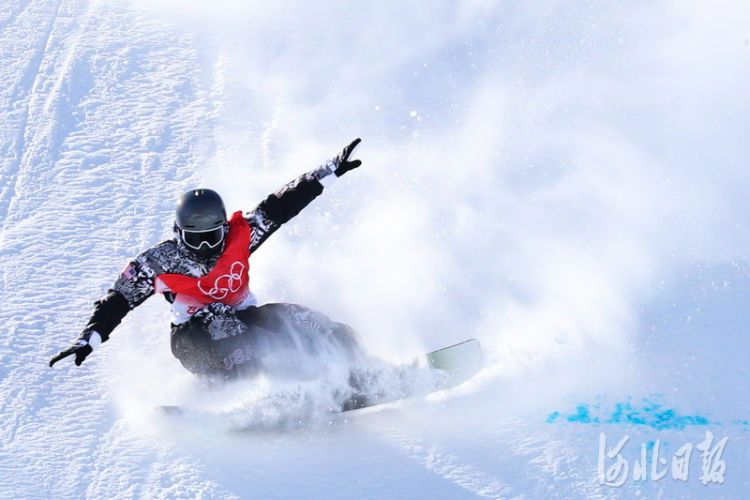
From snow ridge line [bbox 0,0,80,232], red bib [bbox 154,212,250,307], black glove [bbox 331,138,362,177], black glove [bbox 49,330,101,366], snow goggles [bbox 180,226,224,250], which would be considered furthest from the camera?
snow ridge line [bbox 0,0,80,232]

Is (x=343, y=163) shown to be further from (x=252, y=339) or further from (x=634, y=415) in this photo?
(x=634, y=415)

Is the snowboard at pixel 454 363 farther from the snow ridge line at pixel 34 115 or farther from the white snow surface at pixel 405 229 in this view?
the snow ridge line at pixel 34 115

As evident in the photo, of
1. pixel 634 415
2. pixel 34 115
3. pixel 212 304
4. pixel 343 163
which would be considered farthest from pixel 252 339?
pixel 34 115

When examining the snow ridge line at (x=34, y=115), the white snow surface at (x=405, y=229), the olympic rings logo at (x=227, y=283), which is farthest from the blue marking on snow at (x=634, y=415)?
the snow ridge line at (x=34, y=115)

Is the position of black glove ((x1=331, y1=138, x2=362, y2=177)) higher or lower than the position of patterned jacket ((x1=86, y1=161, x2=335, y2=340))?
higher

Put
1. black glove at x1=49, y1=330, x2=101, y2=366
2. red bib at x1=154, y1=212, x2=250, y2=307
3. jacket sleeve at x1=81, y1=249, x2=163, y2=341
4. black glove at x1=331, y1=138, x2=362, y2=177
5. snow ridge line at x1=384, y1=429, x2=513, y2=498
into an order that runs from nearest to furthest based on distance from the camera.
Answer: snow ridge line at x1=384, y1=429, x2=513, y2=498, black glove at x1=49, y1=330, x2=101, y2=366, jacket sleeve at x1=81, y1=249, x2=163, y2=341, red bib at x1=154, y1=212, x2=250, y2=307, black glove at x1=331, y1=138, x2=362, y2=177

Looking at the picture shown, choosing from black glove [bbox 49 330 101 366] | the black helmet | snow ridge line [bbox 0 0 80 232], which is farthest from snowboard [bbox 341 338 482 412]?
snow ridge line [bbox 0 0 80 232]

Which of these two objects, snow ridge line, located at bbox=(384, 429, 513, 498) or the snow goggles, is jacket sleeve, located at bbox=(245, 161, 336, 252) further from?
snow ridge line, located at bbox=(384, 429, 513, 498)

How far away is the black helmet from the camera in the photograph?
14.9ft

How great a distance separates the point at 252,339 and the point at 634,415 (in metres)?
2.06

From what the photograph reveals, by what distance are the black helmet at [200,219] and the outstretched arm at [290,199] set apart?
439 mm

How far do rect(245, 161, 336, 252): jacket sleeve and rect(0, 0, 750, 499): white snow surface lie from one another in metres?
0.87

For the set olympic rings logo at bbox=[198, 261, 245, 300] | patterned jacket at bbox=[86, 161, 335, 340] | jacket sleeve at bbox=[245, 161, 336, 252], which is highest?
jacket sleeve at bbox=[245, 161, 336, 252]

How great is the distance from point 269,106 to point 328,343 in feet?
13.2
